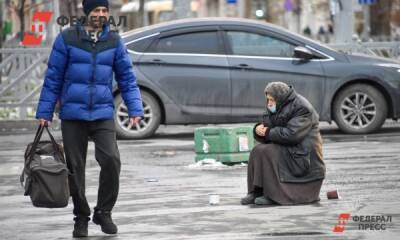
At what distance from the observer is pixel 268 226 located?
966 cm

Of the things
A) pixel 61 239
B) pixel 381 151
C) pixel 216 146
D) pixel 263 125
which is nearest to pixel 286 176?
pixel 263 125

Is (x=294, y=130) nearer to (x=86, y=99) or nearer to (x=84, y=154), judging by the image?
(x=84, y=154)

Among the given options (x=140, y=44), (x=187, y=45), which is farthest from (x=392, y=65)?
(x=140, y=44)

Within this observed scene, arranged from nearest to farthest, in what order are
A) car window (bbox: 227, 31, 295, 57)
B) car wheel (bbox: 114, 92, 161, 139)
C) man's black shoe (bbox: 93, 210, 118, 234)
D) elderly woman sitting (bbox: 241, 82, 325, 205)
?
man's black shoe (bbox: 93, 210, 118, 234), elderly woman sitting (bbox: 241, 82, 325, 205), car wheel (bbox: 114, 92, 161, 139), car window (bbox: 227, 31, 295, 57)

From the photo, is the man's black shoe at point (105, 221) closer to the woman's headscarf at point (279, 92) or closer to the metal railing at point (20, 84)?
the woman's headscarf at point (279, 92)

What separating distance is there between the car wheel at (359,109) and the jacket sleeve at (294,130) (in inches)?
278

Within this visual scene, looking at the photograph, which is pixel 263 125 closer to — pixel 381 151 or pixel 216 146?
pixel 216 146

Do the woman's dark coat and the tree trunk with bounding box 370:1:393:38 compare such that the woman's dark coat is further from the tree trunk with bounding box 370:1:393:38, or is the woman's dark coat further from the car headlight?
the tree trunk with bounding box 370:1:393:38

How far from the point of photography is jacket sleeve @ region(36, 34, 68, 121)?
9359mm

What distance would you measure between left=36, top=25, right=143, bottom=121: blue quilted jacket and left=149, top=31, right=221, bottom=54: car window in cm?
853

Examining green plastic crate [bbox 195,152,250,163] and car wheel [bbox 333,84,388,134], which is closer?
green plastic crate [bbox 195,152,250,163]

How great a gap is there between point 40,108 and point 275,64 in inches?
344

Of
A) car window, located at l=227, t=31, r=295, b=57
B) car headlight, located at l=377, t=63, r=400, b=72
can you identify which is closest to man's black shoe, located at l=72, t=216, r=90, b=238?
car window, located at l=227, t=31, r=295, b=57

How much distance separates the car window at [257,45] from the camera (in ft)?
58.9
